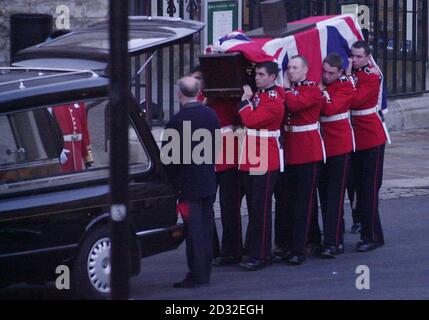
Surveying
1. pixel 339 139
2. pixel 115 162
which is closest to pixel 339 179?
pixel 339 139

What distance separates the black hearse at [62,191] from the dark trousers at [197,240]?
11cm

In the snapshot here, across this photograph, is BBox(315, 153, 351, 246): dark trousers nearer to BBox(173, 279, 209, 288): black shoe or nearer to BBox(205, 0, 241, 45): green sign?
BBox(173, 279, 209, 288): black shoe

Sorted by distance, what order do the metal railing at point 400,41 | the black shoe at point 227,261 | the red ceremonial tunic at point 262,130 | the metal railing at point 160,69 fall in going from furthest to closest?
the metal railing at point 400,41 < the metal railing at point 160,69 < the black shoe at point 227,261 < the red ceremonial tunic at point 262,130

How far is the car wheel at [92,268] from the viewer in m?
7.87

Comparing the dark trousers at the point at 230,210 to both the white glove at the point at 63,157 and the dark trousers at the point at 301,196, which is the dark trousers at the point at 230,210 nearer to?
the dark trousers at the point at 301,196

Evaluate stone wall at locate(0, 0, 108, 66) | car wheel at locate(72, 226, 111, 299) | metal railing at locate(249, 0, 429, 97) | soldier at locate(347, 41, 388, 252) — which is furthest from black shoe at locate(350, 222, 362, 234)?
metal railing at locate(249, 0, 429, 97)

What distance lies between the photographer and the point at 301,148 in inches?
374

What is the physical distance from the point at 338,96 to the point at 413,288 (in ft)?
6.63

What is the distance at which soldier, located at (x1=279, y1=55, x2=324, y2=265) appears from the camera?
30.8ft

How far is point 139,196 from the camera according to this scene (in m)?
8.34

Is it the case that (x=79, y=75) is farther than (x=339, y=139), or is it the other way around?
(x=339, y=139)

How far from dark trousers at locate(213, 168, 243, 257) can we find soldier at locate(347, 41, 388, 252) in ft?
4.10

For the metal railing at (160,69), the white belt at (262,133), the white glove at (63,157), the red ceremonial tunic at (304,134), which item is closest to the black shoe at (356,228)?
the red ceremonial tunic at (304,134)
